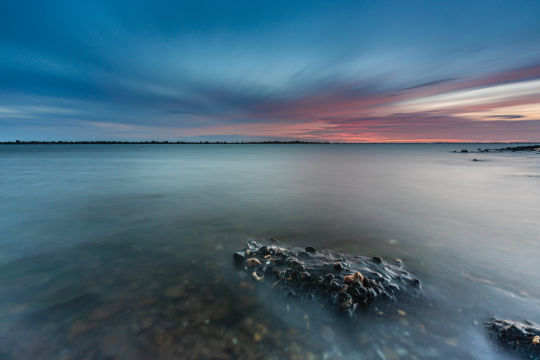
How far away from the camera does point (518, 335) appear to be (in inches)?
121

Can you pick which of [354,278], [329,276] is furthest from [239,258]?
[354,278]

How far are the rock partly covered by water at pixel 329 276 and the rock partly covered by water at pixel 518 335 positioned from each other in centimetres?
102

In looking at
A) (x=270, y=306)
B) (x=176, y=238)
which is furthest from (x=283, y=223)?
(x=270, y=306)

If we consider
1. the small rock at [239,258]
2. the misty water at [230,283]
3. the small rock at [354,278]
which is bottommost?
the misty water at [230,283]

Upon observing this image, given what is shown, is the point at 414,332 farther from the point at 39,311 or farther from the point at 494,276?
the point at 39,311

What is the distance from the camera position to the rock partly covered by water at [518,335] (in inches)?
114

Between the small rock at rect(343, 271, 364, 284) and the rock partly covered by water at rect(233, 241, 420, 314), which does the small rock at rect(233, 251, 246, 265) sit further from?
the small rock at rect(343, 271, 364, 284)

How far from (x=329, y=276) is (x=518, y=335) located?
251 centimetres

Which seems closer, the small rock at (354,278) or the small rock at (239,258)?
the small rock at (354,278)

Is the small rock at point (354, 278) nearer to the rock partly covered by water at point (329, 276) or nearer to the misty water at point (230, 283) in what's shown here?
the rock partly covered by water at point (329, 276)

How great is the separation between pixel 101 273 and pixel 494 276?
26.3 feet

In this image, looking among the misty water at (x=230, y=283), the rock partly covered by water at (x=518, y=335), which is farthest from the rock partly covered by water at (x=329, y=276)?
the rock partly covered by water at (x=518, y=335)

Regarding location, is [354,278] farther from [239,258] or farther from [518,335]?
[239,258]

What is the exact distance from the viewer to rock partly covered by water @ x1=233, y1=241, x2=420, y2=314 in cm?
388
